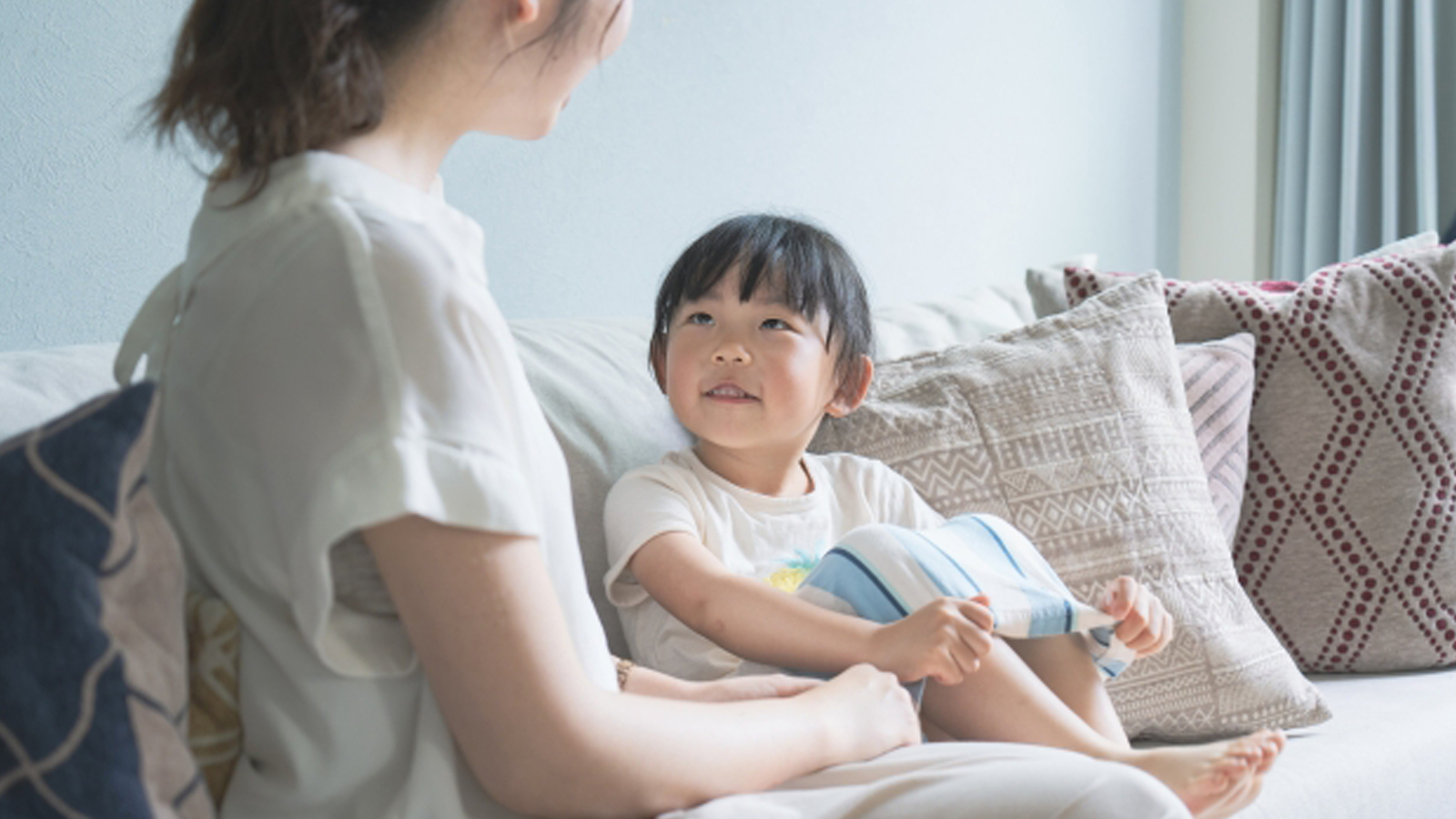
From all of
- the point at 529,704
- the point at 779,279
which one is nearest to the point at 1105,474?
the point at 779,279

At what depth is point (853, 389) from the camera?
1527mm

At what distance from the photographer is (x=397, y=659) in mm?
792

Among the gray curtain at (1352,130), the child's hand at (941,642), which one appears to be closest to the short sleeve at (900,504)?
the child's hand at (941,642)

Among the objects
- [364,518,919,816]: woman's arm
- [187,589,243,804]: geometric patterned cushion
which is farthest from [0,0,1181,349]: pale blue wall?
[364,518,919,816]: woman's arm

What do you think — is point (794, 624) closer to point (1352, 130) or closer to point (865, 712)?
point (865, 712)

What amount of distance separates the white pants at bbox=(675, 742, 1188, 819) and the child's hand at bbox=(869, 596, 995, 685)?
0.66ft

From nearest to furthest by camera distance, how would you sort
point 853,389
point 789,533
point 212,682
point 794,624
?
point 212,682, point 794,624, point 789,533, point 853,389

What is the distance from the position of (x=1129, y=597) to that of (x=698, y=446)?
51 cm

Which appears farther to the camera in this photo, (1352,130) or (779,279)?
(1352,130)

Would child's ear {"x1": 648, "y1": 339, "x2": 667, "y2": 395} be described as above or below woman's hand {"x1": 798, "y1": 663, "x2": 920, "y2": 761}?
above

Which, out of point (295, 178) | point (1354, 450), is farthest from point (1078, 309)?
point (295, 178)

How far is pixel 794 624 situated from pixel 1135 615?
0.32 m

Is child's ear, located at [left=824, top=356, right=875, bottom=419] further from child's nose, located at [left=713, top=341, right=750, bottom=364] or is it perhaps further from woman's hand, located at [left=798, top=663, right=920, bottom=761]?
woman's hand, located at [left=798, top=663, right=920, bottom=761]

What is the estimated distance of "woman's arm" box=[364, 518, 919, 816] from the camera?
28.9 inches
